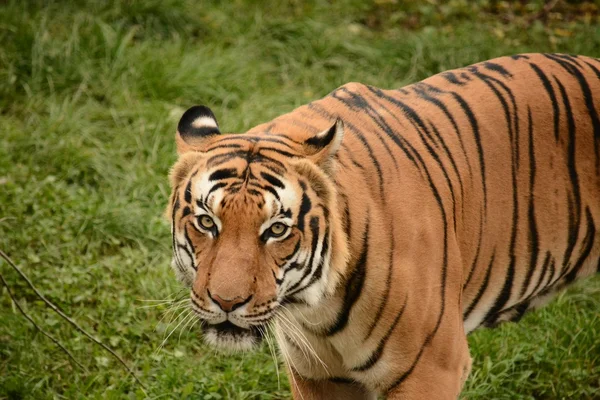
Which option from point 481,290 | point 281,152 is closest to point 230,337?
point 281,152

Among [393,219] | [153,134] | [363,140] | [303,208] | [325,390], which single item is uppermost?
[363,140]

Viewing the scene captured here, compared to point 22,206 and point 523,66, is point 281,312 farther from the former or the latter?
point 22,206

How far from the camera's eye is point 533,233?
11.8 feet

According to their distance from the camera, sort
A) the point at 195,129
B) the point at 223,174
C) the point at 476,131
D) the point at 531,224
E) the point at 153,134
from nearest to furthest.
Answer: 1. the point at 223,174
2. the point at 195,129
3. the point at 476,131
4. the point at 531,224
5. the point at 153,134

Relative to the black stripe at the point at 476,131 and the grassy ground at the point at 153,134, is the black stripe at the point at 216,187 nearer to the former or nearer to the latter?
the black stripe at the point at 476,131

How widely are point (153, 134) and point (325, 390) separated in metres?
3.09

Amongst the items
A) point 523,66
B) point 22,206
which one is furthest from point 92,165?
point 523,66

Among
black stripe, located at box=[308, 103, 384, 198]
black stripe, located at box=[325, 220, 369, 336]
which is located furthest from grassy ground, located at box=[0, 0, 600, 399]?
black stripe, located at box=[308, 103, 384, 198]

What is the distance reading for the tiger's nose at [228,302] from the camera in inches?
107

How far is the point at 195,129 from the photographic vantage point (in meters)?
3.18

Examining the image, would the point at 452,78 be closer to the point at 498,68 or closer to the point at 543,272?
the point at 498,68

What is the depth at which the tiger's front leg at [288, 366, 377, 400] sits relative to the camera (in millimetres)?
3494

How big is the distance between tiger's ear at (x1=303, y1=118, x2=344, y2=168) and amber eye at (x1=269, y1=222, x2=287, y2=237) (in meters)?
0.26

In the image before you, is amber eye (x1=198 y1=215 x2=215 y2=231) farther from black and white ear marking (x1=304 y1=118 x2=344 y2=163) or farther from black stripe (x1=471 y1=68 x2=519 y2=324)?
black stripe (x1=471 y1=68 x2=519 y2=324)
